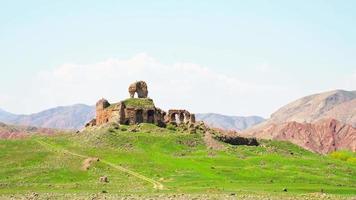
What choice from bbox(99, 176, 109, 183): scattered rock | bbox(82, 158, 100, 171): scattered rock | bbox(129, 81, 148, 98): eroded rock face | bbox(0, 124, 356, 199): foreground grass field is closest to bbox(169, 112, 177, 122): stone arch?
bbox(129, 81, 148, 98): eroded rock face

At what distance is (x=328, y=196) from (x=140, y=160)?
131 feet

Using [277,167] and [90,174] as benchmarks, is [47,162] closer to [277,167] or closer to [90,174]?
[90,174]

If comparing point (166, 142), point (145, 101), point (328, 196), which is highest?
point (145, 101)

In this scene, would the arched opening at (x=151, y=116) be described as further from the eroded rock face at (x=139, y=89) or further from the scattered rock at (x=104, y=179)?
the scattered rock at (x=104, y=179)

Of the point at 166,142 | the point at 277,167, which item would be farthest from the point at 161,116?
the point at 277,167

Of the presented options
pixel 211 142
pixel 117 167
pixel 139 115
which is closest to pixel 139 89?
pixel 139 115

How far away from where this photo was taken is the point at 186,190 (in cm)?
7156

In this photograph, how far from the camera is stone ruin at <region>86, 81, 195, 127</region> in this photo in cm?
13325

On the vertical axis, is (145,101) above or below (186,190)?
above

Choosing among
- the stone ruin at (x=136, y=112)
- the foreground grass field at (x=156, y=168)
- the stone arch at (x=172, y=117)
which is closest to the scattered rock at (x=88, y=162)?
the foreground grass field at (x=156, y=168)

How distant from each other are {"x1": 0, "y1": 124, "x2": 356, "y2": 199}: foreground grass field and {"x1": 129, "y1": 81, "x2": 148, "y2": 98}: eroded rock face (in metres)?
17.6

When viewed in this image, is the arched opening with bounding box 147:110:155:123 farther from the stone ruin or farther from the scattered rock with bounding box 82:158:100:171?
the scattered rock with bounding box 82:158:100:171

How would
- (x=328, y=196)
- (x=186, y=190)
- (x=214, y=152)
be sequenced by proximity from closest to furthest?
1. (x=328, y=196)
2. (x=186, y=190)
3. (x=214, y=152)

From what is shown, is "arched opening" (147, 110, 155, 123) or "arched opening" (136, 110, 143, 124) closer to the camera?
"arched opening" (136, 110, 143, 124)
